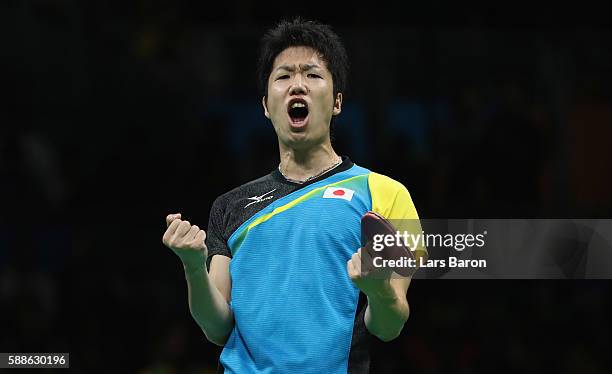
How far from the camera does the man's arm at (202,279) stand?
136 inches

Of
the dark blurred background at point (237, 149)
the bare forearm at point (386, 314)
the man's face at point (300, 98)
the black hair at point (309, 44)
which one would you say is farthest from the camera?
the dark blurred background at point (237, 149)

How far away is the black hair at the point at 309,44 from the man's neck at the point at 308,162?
0.29 meters

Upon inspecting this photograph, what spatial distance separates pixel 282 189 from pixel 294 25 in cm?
70

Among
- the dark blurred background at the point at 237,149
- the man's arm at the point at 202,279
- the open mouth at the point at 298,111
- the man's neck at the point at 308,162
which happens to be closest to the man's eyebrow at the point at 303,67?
the open mouth at the point at 298,111

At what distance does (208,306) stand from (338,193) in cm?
66

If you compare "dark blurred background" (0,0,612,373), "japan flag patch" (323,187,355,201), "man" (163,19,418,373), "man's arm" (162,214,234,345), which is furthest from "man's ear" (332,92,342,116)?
"dark blurred background" (0,0,612,373)

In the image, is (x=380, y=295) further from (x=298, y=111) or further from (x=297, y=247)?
(x=298, y=111)

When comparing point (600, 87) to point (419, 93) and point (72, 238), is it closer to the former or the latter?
point (419, 93)

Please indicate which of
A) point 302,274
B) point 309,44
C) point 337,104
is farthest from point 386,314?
point 309,44

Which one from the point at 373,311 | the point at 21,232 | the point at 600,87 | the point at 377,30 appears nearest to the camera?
the point at 373,311

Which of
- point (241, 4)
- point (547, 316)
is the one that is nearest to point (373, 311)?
point (547, 316)

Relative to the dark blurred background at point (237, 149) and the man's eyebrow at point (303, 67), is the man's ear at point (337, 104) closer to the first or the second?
the man's eyebrow at point (303, 67)

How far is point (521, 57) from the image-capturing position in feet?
32.0

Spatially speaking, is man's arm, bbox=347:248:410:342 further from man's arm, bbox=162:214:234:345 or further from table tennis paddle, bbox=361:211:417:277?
man's arm, bbox=162:214:234:345
